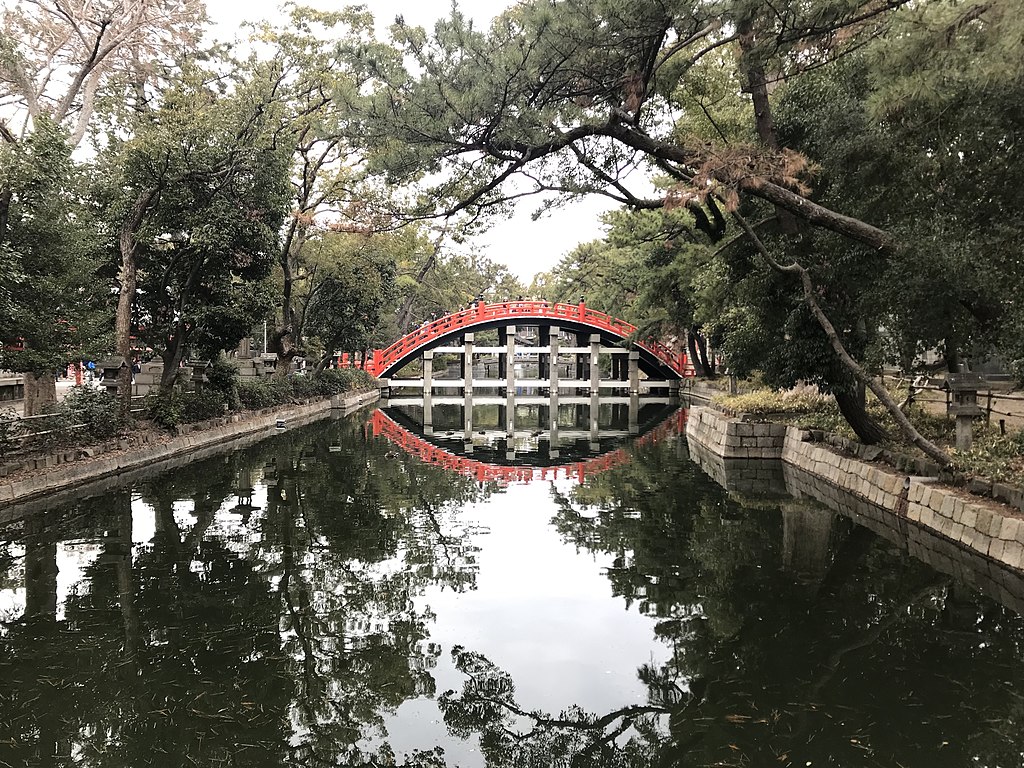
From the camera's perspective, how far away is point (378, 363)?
115 ft

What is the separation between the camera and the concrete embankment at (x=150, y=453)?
1059 centimetres

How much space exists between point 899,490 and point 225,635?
360 inches

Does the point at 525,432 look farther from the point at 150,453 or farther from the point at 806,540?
the point at 806,540

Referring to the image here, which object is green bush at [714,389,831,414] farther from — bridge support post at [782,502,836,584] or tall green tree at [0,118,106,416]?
tall green tree at [0,118,106,416]

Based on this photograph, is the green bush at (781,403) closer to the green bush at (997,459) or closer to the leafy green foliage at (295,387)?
the green bush at (997,459)

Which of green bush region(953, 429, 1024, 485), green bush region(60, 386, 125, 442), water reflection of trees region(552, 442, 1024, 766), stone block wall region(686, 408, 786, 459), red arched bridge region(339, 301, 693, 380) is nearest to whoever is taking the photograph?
water reflection of trees region(552, 442, 1024, 766)

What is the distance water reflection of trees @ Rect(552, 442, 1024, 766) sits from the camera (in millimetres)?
4348

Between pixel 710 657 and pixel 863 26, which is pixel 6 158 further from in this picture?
pixel 863 26

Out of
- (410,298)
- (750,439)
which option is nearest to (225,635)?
(750,439)

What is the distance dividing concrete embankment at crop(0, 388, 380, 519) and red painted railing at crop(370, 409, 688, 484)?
3539mm

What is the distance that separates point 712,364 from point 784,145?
83.6 feet

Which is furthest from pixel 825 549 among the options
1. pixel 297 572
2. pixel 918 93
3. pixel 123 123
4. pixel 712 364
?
pixel 712 364

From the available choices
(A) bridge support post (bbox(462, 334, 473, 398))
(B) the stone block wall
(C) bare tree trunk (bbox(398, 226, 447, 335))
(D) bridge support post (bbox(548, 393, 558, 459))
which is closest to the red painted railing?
(D) bridge support post (bbox(548, 393, 558, 459))

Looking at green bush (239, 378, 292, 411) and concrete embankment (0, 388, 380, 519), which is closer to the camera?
concrete embankment (0, 388, 380, 519)
